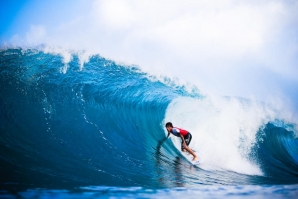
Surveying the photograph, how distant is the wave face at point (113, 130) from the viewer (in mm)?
3123

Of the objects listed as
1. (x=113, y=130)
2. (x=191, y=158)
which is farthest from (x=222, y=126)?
(x=113, y=130)

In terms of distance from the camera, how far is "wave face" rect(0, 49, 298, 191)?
123 inches

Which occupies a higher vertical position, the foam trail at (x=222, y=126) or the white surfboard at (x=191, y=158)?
the foam trail at (x=222, y=126)

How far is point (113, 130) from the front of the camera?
5582 mm

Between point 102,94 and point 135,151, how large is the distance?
3339 mm

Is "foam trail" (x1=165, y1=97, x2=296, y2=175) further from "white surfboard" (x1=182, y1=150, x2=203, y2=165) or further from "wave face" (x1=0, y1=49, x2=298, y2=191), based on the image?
"white surfboard" (x1=182, y1=150, x2=203, y2=165)

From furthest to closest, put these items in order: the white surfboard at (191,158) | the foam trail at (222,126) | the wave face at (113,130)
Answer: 1. the foam trail at (222,126)
2. the white surfboard at (191,158)
3. the wave face at (113,130)

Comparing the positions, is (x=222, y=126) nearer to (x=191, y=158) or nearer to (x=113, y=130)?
(x=191, y=158)

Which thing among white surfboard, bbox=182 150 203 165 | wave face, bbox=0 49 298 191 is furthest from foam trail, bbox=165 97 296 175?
white surfboard, bbox=182 150 203 165

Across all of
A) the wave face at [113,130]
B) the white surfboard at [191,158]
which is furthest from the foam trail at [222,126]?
the white surfboard at [191,158]

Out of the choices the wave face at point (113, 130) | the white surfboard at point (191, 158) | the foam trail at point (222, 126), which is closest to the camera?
the wave face at point (113, 130)

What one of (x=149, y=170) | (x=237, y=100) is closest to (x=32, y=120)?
(x=149, y=170)

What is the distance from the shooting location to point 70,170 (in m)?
2.94

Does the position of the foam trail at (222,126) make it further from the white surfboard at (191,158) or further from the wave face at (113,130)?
the white surfboard at (191,158)
